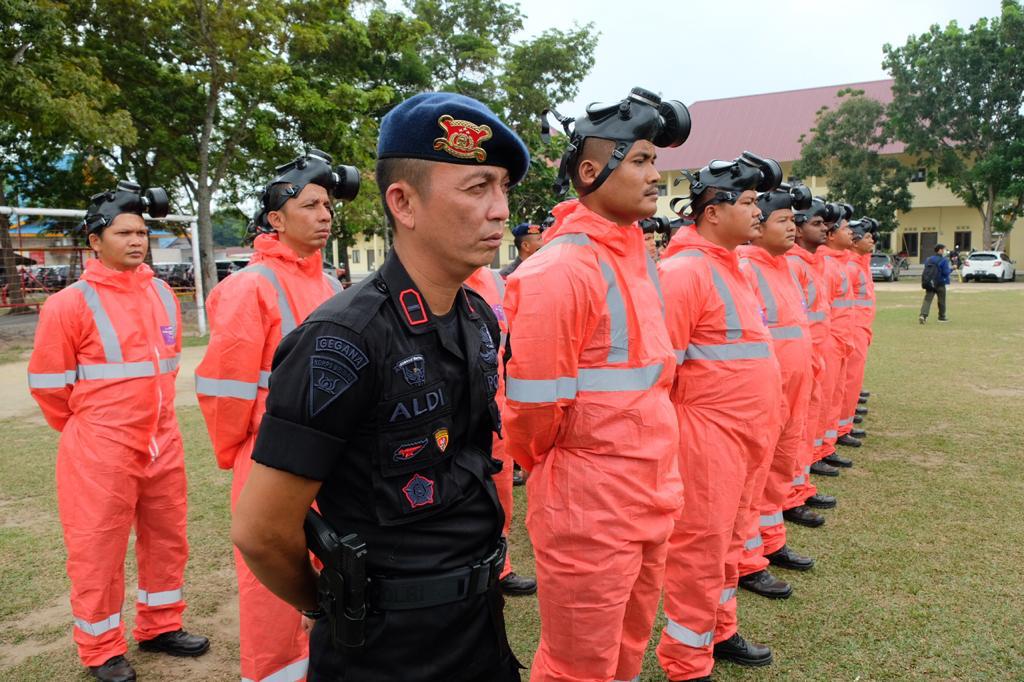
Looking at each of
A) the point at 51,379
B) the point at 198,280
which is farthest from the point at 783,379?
the point at 198,280

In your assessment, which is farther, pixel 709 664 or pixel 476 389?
pixel 709 664

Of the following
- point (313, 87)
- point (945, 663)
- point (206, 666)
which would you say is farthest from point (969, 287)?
point (206, 666)

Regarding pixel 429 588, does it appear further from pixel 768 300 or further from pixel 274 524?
pixel 768 300

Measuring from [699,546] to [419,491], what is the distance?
1991 millimetres

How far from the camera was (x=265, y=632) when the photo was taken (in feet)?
9.25

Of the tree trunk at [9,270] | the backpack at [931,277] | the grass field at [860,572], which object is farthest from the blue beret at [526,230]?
the tree trunk at [9,270]

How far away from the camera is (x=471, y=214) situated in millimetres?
1593

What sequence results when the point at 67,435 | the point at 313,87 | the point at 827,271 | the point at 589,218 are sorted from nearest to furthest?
the point at 589,218 → the point at 67,435 → the point at 827,271 → the point at 313,87

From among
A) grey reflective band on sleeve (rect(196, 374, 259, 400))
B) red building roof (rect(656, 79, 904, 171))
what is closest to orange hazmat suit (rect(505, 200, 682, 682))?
grey reflective band on sleeve (rect(196, 374, 259, 400))

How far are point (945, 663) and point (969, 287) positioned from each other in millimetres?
31356

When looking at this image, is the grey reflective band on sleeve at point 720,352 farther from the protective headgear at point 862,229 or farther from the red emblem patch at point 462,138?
the protective headgear at point 862,229

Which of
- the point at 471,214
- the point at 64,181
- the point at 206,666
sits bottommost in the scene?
the point at 206,666

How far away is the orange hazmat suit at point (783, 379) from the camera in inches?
175

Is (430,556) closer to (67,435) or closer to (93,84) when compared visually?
(67,435)
